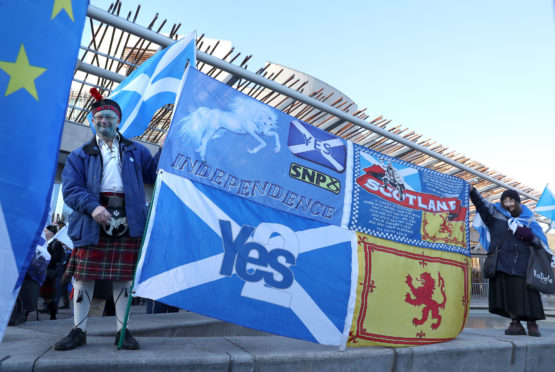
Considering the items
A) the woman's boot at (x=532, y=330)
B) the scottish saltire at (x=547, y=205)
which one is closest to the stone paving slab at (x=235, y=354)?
the woman's boot at (x=532, y=330)

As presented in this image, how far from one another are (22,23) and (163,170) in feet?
4.09

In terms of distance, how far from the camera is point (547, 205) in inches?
430

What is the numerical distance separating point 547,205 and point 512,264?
25.9 feet

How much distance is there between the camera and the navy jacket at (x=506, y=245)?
4.51 m

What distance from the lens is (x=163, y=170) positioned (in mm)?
2760

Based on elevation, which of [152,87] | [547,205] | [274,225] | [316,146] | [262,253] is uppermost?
[547,205]

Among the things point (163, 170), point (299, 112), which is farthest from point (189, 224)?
point (299, 112)

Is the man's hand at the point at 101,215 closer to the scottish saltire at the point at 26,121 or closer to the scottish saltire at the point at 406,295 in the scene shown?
the scottish saltire at the point at 26,121

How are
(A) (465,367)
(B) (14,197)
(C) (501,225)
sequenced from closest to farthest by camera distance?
(B) (14,197), (A) (465,367), (C) (501,225)

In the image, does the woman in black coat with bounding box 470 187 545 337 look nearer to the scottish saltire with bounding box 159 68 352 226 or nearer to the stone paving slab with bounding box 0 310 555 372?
the stone paving slab with bounding box 0 310 555 372

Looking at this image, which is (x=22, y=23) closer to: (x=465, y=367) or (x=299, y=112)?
(x=465, y=367)

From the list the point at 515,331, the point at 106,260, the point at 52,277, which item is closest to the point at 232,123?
the point at 106,260

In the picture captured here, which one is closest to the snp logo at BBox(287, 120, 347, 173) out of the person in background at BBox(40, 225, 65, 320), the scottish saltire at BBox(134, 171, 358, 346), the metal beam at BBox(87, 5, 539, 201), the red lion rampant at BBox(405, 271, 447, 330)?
the scottish saltire at BBox(134, 171, 358, 346)

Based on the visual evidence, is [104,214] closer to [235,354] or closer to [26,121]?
[26,121]
